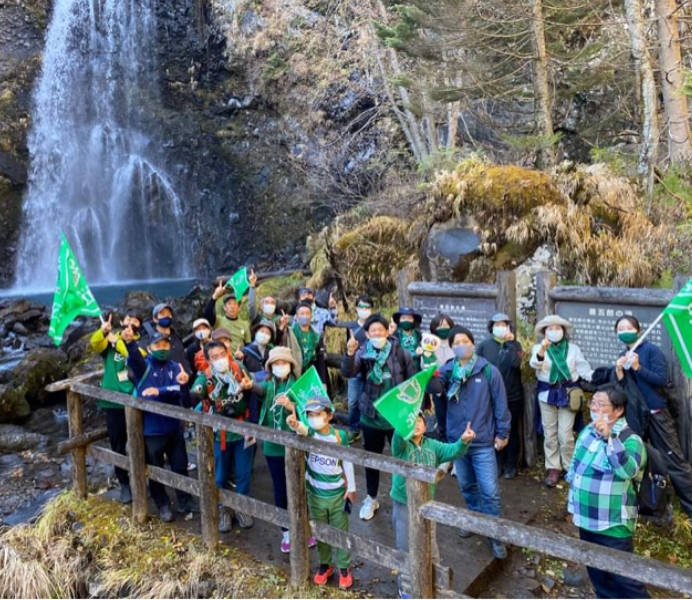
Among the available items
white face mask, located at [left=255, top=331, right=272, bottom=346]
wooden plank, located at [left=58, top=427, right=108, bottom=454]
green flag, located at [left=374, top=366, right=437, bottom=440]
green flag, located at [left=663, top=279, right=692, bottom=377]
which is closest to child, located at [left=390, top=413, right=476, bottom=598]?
green flag, located at [left=374, top=366, right=437, bottom=440]

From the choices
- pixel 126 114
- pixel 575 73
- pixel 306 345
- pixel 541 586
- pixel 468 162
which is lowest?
pixel 541 586

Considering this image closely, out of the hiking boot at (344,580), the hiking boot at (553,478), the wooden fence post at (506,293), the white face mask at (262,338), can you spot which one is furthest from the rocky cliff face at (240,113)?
the hiking boot at (344,580)

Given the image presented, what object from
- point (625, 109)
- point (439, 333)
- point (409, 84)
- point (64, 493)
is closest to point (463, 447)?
point (439, 333)

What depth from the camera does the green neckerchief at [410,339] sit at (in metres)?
5.71

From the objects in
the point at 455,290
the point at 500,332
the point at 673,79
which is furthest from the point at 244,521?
the point at 673,79

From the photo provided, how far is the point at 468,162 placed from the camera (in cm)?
870

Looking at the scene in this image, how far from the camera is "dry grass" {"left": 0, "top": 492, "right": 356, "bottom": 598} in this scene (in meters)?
4.29

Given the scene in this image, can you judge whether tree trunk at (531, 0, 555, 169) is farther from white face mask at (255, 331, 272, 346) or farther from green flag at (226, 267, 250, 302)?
white face mask at (255, 331, 272, 346)

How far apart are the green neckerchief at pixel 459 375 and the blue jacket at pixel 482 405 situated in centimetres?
3

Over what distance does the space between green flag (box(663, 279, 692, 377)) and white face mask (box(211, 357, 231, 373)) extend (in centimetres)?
339

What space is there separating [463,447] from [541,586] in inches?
53.5

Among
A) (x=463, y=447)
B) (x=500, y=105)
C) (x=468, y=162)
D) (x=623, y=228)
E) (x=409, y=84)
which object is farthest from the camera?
(x=500, y=105)

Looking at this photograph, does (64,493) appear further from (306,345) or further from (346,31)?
(346,31)

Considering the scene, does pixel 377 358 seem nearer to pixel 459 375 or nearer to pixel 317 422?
pixel 459 375
